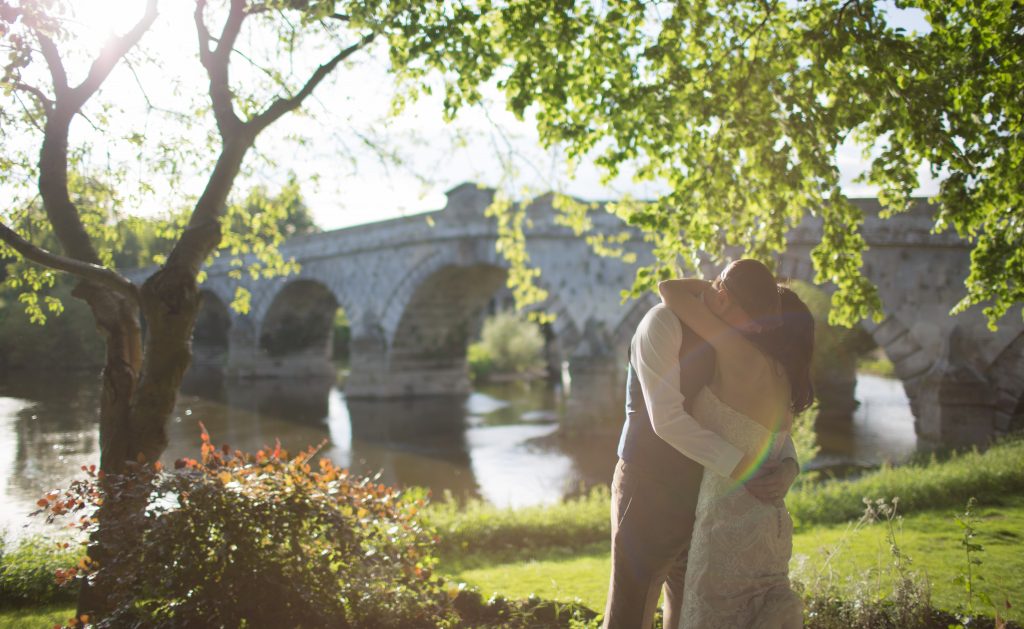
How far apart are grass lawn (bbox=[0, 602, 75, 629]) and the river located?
3.02 meters

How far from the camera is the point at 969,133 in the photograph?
3705 mm

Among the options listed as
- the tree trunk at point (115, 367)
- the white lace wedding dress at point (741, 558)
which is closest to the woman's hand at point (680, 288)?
the white lace wedding dress at point (741, 558)

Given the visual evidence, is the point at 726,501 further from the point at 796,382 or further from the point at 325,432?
the point at 325,432

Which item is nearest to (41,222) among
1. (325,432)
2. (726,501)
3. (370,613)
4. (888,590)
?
(370,613)

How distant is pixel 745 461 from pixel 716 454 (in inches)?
3.3

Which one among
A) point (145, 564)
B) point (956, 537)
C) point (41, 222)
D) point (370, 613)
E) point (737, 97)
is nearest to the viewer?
point (145, 564)

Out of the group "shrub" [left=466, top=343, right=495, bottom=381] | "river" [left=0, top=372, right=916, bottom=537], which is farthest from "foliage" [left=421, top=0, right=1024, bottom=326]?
"shrub" [left=466, top=343, right=495, bottom=381]

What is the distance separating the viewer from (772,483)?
2.18m

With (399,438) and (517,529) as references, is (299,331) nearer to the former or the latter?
(399,438)

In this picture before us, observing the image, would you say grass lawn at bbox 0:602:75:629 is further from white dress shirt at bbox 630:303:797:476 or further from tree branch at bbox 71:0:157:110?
white dress shirt at bbox 630:303:797:476

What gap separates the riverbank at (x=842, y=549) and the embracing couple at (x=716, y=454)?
0.99 meters

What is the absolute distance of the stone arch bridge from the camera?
34.1ft

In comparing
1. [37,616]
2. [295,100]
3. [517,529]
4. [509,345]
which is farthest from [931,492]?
[509,345]

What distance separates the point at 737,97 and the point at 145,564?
3.34m
